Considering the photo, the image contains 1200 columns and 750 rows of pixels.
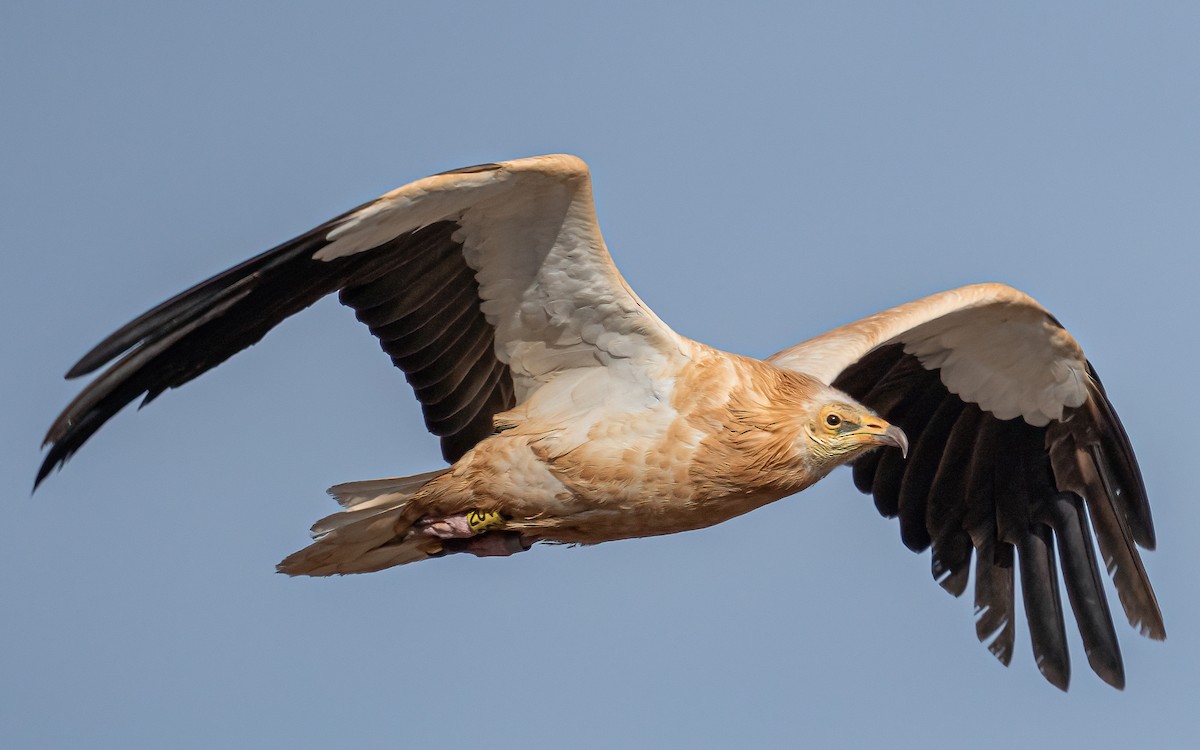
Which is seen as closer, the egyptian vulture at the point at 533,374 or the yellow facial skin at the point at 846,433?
the egyptian vulture at the point at 533,374

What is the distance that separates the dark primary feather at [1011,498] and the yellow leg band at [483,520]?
2462mm

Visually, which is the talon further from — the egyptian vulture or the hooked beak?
the hooked beak

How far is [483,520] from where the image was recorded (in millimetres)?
7410

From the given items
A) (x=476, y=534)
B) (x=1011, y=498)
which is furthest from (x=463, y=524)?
(x=1011, y=498)

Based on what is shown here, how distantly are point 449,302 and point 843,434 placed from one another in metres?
1.81

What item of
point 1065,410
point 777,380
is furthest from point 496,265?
point 1065,410

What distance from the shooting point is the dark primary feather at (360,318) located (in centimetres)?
616

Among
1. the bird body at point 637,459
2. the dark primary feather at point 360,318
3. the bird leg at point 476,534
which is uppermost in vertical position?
the dark primary feather at point 360,318

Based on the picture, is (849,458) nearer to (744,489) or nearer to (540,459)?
(744,489)

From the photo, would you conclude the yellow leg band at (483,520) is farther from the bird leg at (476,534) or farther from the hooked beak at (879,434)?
the hooked beak at (879,434)

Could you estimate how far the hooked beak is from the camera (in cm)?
714

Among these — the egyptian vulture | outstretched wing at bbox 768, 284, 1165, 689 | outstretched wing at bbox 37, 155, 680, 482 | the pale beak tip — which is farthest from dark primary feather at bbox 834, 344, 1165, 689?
outstretched wing at bbox 37, 155, 680, 482

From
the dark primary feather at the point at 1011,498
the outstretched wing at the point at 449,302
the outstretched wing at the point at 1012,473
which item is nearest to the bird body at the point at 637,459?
the outstretched wing at the point at 449,302

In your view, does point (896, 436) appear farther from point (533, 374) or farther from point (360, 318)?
point (360, 318)
